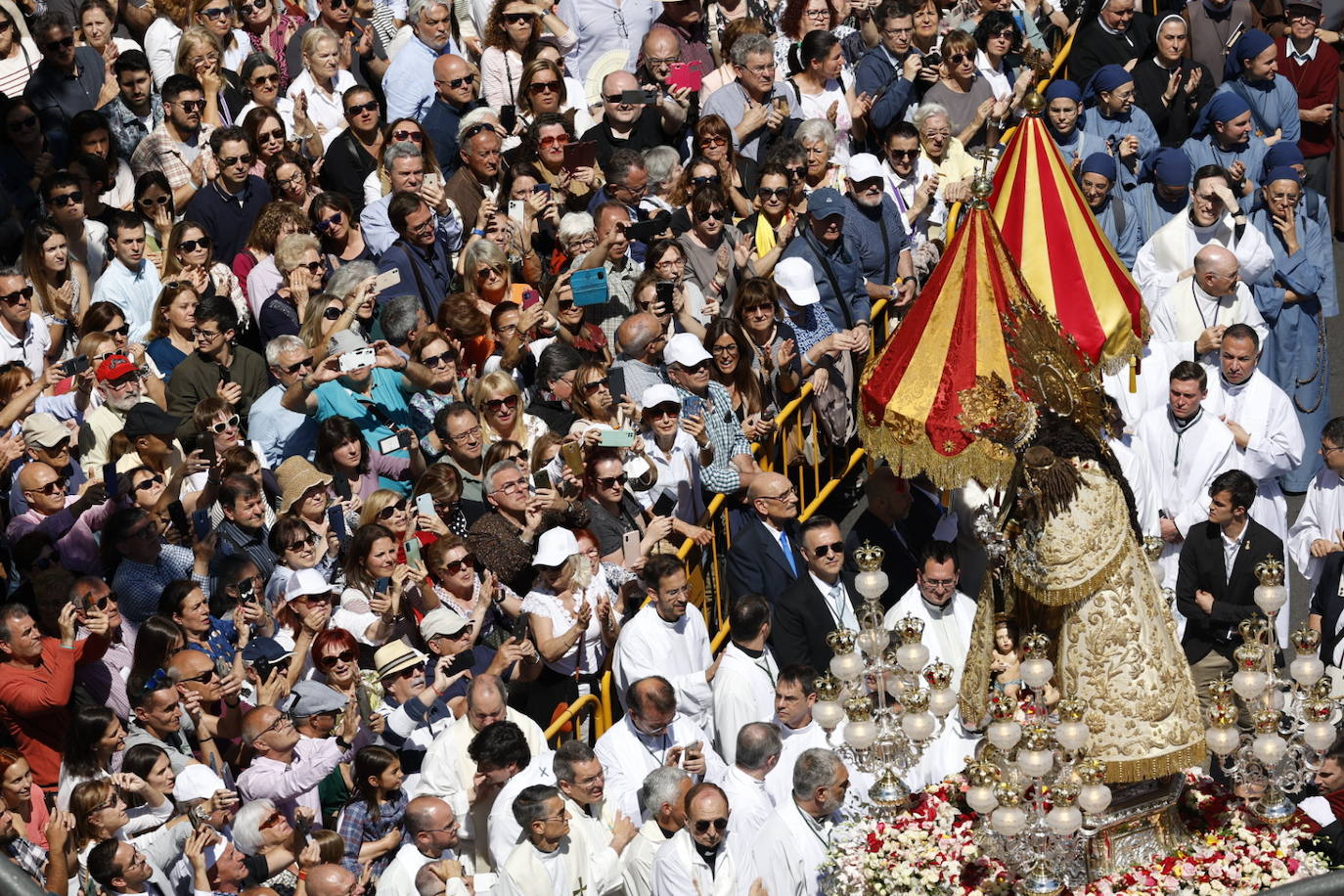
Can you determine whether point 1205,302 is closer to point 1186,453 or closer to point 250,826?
point 1186,453

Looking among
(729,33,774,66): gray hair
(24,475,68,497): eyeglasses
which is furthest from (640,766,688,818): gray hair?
(729,33,774,66): gray hair

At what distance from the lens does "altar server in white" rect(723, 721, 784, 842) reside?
12.5m

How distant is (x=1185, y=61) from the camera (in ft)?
64.7

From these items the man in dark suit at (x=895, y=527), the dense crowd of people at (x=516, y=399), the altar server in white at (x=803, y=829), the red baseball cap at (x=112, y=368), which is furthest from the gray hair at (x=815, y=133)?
the altar server in white at (x=803, y=829)

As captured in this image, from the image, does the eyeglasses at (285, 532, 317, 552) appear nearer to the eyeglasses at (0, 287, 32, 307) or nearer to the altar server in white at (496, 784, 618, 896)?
the altar server in white at (496, 784, 618, 896)

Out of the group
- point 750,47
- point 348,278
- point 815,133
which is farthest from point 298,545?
point 750,47

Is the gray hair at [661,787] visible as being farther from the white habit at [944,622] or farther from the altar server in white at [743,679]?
the white habit at [944,622]

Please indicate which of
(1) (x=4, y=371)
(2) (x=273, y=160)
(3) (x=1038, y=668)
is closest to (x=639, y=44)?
(2) (x=273, y=160)

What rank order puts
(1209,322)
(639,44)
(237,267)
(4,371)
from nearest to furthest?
(4,371)
(237,267)
(1209,322)
(639,44)

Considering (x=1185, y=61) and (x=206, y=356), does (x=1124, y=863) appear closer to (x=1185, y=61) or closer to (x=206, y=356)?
(x=206, y=356)

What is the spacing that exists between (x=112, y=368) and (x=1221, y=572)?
21.5ft

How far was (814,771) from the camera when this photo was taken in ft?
40.5

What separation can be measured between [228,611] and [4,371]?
188cm

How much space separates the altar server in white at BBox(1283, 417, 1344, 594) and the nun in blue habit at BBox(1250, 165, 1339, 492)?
239cm
